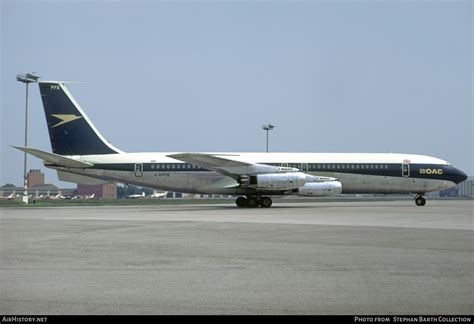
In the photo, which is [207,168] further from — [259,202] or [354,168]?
[354,168]

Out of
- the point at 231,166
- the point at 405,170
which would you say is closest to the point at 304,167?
the point at 231,166

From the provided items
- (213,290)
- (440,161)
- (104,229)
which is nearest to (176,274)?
(213,290)

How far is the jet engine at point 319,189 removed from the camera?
34.2m

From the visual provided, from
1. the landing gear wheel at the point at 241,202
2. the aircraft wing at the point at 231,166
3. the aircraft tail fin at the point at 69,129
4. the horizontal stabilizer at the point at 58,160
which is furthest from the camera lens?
the landing gear wheel at the point at 241,202

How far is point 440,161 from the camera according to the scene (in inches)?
1572

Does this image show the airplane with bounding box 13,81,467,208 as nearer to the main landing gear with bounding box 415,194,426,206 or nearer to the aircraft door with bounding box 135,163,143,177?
the aircraft door with bounding box 135,163,143,177

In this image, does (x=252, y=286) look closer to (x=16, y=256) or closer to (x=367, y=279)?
(x=367, y=279)

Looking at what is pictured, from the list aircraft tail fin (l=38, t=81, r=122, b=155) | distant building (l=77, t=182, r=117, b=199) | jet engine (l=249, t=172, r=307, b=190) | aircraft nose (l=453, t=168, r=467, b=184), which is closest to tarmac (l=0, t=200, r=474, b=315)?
jet engine (l=249, t=172, r=307, b=190)

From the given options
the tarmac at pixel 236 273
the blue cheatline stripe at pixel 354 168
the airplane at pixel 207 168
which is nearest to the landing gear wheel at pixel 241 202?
the airplane at pixel 207 168

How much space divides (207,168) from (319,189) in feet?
22.6

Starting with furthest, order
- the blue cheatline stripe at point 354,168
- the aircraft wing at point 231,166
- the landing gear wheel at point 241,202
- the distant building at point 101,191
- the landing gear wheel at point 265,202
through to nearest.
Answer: the distant building at point 101,191, the landing gear wheel at point 241,202, the landing gear wheel at point 265,202, the blue cheatline stripe at point 354,168, the aircraft wing at point 231,166

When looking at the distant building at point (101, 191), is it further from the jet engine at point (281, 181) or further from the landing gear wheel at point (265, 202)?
the jet engine at point (281, 181)

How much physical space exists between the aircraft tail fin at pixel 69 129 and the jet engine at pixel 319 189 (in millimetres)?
12113

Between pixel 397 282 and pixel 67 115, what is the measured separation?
30441 mm
